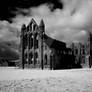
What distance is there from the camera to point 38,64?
3956 centimetres

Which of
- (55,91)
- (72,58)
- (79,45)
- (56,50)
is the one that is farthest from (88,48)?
(55,91)

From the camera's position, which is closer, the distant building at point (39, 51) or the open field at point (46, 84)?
the open field at point (46, 84)

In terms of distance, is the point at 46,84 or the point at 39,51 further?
A: the point at 39,51

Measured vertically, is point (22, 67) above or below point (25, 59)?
below

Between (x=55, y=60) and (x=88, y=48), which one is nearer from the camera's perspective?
(x=55, y=60)

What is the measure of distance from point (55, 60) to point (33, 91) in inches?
1233

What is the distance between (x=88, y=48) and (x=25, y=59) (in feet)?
89.5

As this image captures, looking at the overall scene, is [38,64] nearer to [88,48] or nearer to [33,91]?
[88,48]

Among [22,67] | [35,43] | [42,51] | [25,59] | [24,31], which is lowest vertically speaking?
[22,67]

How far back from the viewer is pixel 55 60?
131 ft

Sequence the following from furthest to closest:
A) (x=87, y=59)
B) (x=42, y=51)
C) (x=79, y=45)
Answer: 1. (x=79, y=45)
2. (x=87, y=59)
3. (x=42, y=51)

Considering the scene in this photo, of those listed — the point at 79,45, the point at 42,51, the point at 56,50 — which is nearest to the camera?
the point at 42,51

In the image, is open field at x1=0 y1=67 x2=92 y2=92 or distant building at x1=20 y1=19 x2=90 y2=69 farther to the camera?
distant building at x1=20 y1=19 x2=90 y2=69

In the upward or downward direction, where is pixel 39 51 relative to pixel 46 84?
upward
